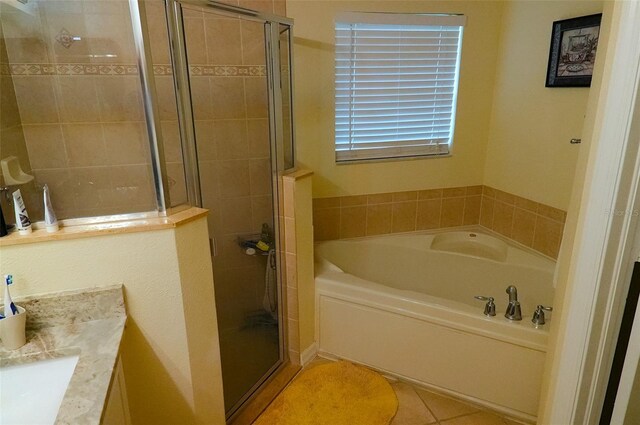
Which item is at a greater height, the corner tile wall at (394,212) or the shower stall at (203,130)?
the shower stall at (203,130)

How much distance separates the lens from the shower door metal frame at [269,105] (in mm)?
1321

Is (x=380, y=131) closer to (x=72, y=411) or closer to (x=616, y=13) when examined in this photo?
(x=616, y=13)

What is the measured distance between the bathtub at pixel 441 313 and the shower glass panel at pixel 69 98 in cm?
123

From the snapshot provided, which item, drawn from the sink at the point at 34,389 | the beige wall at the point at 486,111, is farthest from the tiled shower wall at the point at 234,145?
the sink at the point at 34,389

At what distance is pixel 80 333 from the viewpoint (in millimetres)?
1169

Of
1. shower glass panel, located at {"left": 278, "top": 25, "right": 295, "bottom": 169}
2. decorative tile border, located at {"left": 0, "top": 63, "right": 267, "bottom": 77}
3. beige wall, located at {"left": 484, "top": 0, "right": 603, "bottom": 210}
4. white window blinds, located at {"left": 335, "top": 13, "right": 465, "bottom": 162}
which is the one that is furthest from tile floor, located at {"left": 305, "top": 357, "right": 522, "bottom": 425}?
decorative tile border, located at {"left": 0, "top": 63, "right": 267, "bottom": 77}

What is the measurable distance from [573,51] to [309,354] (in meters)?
2.16

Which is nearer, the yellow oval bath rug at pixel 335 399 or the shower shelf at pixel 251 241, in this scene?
the yellow oval bath rug at pixel 335 399

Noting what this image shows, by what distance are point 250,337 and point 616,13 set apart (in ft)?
6.56

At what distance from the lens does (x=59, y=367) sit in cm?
108

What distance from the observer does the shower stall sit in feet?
5.46

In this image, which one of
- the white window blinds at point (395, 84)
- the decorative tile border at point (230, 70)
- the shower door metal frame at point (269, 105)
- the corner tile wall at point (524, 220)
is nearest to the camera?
the shower door metal frame at point (269, 105)

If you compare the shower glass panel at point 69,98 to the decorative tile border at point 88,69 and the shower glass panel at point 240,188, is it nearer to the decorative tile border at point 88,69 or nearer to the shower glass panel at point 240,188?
the decorative tile border at point 88,69

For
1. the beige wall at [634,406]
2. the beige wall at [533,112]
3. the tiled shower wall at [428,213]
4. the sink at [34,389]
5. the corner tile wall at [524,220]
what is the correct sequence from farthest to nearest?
the tiled shower wall at [428,213], the corner tile wall at [524,220], the beige wall at [533,112], the beige wall at [634,406], the sink at [34,389]
